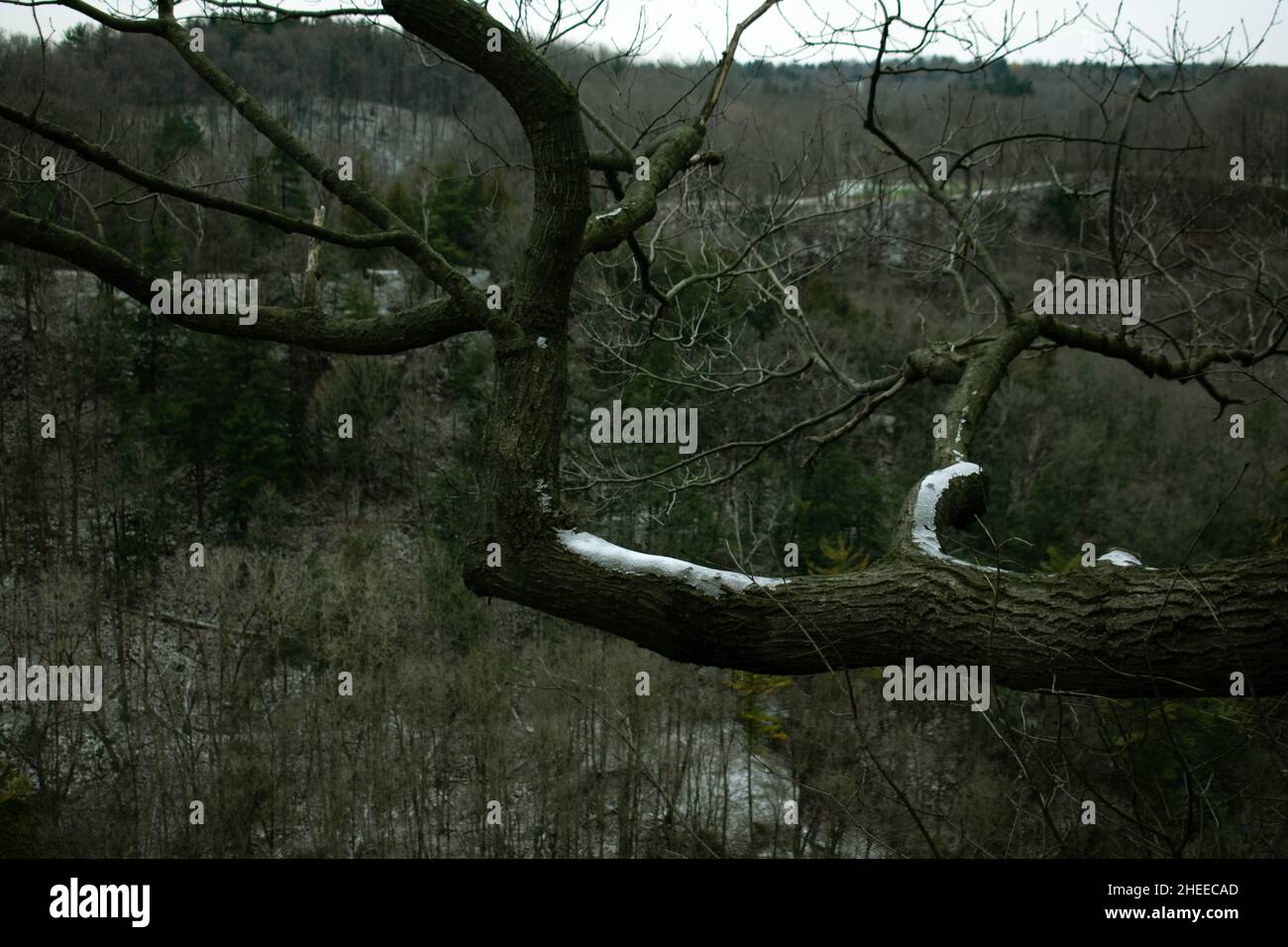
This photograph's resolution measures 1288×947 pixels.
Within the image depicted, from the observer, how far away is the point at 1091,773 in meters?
18.7

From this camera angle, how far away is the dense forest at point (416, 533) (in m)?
19.2

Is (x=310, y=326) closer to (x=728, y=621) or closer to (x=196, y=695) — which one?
(x=728, y=621)

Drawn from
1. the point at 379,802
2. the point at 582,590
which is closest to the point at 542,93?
the point at 582,590

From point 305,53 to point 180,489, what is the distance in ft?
36.9

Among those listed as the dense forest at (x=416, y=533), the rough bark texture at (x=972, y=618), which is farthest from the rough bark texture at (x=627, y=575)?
the dense forest at (x=416, y=533)

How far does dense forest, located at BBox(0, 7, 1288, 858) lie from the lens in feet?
63.2

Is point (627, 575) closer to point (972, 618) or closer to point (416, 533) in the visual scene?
point (972, 618)

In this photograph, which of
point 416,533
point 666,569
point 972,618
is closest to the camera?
point 972,618

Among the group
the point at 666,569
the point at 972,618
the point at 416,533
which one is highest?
the point at 416,533

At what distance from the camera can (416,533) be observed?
28.5m

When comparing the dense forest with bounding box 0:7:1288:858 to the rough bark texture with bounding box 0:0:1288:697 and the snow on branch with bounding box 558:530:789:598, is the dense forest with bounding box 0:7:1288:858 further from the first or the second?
the snow on branch with bounding box 558:530:789:598

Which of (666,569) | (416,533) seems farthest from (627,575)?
(416,533)

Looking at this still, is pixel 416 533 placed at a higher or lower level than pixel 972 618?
higher
